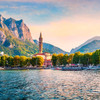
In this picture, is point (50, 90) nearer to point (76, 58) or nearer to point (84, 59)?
point (84, 59)

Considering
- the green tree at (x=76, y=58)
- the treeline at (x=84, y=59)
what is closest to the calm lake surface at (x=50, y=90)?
the treeline at (x=84, y=59)

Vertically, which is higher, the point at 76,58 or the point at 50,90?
the point at 76,58

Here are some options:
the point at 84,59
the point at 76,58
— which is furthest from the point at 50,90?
the point at 76,58

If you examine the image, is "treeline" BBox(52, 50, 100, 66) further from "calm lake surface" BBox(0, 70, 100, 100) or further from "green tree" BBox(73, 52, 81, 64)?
"calm lake surface" BBox(0, 70, 100, 100)

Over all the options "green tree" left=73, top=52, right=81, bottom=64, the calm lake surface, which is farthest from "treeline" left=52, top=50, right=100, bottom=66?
the calm lake surface

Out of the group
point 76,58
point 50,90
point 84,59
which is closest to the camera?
point 50,90

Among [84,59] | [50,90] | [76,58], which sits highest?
[76,58]

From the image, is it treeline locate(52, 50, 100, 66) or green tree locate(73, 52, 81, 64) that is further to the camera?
green tree locate(73, 52, 81, 64)

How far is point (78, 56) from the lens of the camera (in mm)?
182125

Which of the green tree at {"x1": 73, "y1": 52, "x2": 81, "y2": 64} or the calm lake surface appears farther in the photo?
the green tree at {"x1": 73, "y1": 52, "x2": 81, "y2": 64}

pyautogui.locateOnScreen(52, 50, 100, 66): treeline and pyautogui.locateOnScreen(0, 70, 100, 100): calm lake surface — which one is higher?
pyautogui.locateOnScreen(52, 50, 100, 66): treeline

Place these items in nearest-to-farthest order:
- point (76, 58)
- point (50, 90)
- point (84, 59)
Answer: point (50, 90) → point (84, 59) → point (76, 58)

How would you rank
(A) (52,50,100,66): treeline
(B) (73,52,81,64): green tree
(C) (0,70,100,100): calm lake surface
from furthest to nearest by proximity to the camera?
(B) (73,52,81,64): green tree
(A) (52,50,100,66): treeline
(C) (0,70,100,100): calm lake surface

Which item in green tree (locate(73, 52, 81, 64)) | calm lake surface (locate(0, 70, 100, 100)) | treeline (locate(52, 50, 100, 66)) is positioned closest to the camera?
calm lake surface (locate(0, 70, 100, 100))
